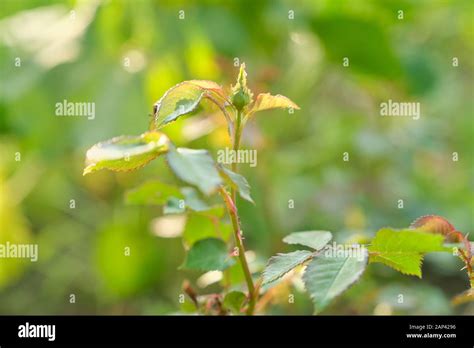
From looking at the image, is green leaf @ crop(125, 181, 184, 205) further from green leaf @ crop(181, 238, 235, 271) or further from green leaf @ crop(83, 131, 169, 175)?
green leaf @ crop(83, 131, 169, 175)

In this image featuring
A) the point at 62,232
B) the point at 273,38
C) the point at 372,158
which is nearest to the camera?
the point at 372,158

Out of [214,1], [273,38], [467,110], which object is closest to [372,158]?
[273,38]

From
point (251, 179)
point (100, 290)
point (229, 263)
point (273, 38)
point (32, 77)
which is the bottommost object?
point (100, 290)

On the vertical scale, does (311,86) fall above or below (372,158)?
above

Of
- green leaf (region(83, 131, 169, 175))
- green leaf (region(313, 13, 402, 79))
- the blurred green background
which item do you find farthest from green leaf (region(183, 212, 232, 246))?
green leaf (region(313, 13, 402, 79))

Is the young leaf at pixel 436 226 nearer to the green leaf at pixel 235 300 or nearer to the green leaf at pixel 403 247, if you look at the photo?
the green leaf at pixel 403 247

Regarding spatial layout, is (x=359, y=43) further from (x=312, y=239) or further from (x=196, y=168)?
(x=196, y=168)
